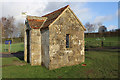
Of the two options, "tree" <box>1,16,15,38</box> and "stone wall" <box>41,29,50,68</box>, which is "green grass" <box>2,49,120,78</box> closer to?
"stone wall" <box>41,29,50,68</box>

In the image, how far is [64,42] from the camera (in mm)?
11117

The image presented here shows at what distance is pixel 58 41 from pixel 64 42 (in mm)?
782

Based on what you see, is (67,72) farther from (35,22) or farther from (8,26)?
(8,26)

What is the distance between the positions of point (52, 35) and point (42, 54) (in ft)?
9.99

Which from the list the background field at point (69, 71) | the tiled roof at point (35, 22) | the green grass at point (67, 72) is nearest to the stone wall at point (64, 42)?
the background field at point (69, 71)

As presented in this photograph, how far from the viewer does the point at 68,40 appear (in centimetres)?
1168

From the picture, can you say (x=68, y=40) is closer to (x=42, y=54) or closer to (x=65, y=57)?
(x=65, y=57)

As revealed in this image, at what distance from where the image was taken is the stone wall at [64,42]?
1046cm

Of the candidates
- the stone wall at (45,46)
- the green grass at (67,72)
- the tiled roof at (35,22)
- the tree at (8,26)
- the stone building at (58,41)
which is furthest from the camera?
the tree at (8,26)

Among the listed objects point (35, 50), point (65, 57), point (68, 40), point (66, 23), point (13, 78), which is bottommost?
point (13, 78)

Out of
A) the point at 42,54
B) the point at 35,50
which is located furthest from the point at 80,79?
the point at 35,50

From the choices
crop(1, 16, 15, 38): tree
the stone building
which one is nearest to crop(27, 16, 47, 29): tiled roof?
the stone building

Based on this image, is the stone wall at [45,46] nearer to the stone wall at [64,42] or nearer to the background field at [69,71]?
the stone wall at [64,42]

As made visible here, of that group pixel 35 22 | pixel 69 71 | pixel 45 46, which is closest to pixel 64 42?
pixel 45 46
